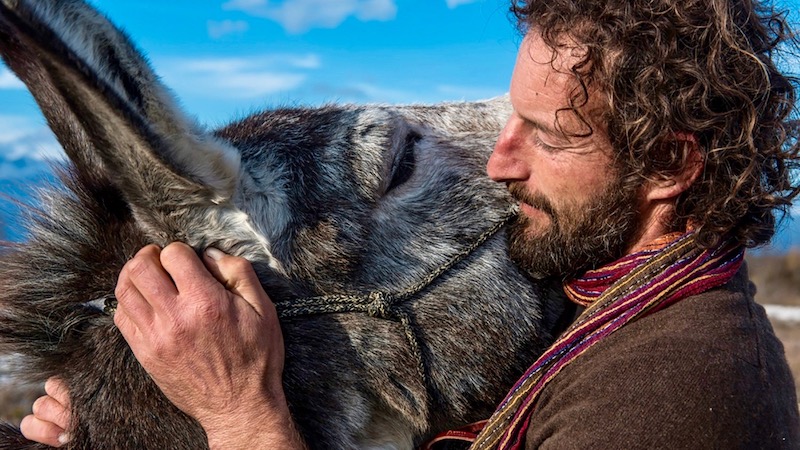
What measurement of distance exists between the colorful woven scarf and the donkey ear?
0.98m

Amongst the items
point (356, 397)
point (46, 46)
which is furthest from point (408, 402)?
point (46, 46)

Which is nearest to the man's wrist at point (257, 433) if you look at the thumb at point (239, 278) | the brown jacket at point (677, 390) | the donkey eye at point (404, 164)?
the thumb at point (239, 278)

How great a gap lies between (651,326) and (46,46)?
1.61 m

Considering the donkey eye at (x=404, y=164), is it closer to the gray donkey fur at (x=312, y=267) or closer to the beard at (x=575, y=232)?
the gray donkey fur at (x=312, y=267)

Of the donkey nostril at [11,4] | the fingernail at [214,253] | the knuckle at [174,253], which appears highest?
the donkey nostril at [11,4]

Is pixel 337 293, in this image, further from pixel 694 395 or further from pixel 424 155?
pixel 694 395

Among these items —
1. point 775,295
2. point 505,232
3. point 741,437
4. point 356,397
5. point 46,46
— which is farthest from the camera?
point 775,295

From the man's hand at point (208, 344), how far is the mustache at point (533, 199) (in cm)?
86

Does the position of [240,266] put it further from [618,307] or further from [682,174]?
[682,174]

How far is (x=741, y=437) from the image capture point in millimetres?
1827

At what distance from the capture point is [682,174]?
230 cm

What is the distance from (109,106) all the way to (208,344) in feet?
2.21

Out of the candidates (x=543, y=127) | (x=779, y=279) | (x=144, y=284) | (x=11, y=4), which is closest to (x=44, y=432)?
(x=144, y=284)

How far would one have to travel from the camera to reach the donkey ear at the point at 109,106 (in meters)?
1.49
